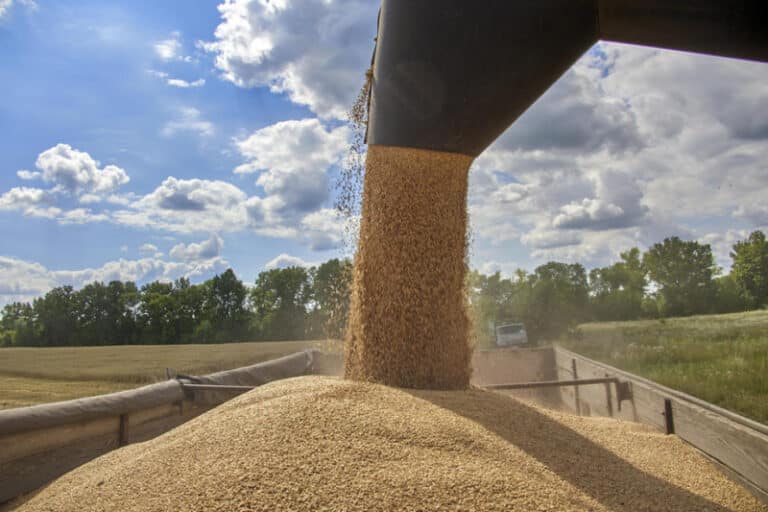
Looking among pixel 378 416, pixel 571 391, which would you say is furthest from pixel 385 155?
pixel 571 391

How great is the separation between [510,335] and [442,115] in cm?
1170

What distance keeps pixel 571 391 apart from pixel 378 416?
287 centimetres

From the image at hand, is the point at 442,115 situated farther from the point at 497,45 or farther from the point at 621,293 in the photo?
the point at 621,293

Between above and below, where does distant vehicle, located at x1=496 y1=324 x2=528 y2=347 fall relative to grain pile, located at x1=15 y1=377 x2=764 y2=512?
below

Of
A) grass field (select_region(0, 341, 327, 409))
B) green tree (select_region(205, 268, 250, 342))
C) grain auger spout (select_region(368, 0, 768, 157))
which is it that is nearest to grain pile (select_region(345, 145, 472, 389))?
grain auger spout (select_region(368, 0, 768, 157))

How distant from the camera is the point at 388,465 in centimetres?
156

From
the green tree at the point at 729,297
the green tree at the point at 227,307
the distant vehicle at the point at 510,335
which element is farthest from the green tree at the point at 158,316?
the green tree at the point at 729,297

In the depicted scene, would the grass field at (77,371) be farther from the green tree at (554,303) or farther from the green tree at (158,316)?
the green tree at (554,303)

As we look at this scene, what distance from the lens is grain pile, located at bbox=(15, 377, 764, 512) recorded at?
4.70 feet

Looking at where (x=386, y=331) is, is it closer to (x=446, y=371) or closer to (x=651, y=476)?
(x=446, y=371)

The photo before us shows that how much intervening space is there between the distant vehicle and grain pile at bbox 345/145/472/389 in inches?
428

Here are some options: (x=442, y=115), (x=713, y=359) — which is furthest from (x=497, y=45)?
(x=713, y=359)

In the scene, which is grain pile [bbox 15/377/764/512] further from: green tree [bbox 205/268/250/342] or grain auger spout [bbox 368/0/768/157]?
green tree [bbox 205/268/250/342]

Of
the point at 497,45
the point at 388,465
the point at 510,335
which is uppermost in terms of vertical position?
the point at 497,45
